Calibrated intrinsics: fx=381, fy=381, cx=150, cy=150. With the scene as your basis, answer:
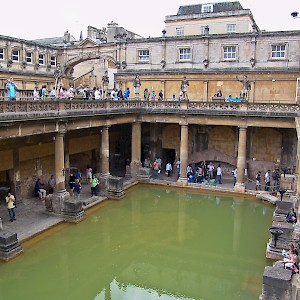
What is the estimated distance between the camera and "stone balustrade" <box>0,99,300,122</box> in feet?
51.0

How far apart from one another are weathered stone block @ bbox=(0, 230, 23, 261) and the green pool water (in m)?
0.27

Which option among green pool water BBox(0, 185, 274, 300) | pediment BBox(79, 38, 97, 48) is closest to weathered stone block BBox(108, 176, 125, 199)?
green pool water BBox(0, 185, 274, 300)

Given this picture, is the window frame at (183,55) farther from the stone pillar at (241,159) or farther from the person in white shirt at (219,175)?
the person in white shirt at (219,175)

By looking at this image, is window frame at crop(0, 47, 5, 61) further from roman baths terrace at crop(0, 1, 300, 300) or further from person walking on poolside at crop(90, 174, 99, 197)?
person walking on poolside at crop(90, 174, 99, 197)

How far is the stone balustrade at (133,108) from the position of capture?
51.0 ft

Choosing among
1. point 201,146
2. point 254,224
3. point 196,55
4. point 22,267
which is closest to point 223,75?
point 196,55

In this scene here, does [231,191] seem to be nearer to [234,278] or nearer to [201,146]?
[201,146]

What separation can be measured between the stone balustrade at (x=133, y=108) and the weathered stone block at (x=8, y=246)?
14.3 feet

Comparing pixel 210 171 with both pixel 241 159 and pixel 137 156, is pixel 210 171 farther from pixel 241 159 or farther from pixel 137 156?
pixel 137 156

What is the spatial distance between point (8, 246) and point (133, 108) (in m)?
13.9

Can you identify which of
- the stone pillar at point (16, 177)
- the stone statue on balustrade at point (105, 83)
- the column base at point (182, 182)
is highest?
the stone statue on balustrade at point (105, 83)

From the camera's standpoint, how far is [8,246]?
13.8 m

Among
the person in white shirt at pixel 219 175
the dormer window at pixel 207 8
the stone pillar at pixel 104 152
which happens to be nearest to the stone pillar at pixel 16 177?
the stone pillar at pixel 104 152

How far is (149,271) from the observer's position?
1355 cm
